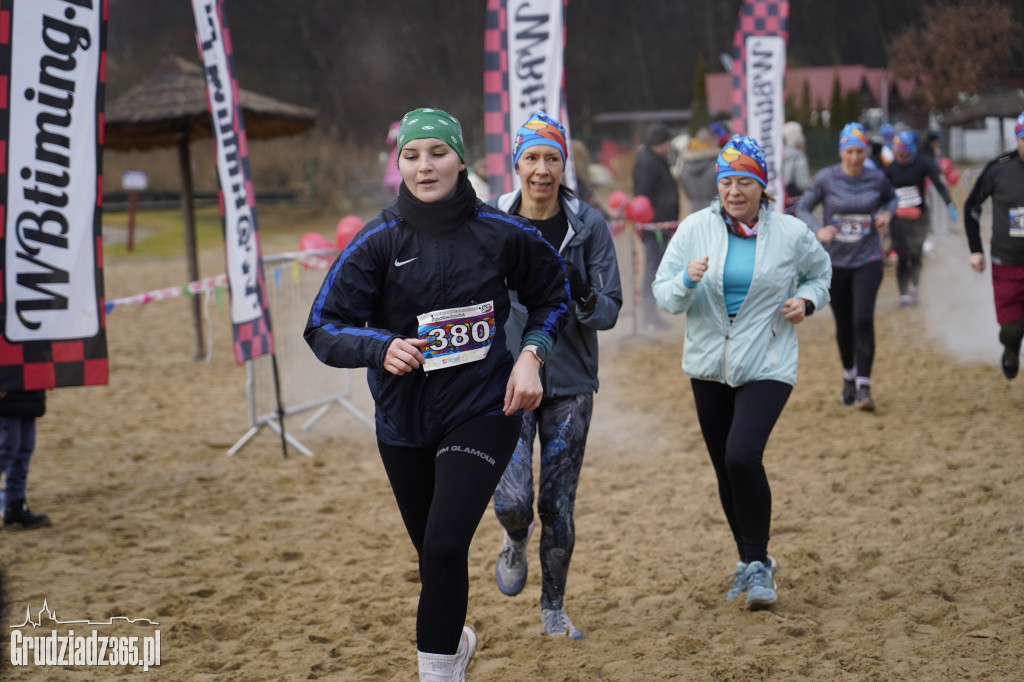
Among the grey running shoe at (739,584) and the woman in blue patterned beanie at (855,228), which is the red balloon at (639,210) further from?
the grey running shoe at (739,584)

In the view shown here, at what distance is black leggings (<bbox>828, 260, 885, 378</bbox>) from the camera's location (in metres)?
7.55

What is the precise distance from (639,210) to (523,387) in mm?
8559

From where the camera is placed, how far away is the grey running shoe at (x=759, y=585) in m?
4.18

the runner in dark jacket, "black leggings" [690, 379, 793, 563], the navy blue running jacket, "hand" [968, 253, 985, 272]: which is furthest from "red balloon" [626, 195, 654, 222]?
the navy blue running jacket

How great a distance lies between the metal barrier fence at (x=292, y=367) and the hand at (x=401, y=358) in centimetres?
485

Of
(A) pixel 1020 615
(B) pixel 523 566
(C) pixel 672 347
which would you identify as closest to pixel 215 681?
(B) pixel 523 566

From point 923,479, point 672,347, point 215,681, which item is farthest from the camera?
point 672,347

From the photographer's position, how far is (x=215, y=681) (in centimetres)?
376

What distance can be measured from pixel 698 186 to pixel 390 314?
378 inches

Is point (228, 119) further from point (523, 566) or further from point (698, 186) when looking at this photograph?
point (698, 186)

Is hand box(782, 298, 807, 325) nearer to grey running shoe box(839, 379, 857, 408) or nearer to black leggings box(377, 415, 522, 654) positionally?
black leggings box(377, 415, 522, 654)

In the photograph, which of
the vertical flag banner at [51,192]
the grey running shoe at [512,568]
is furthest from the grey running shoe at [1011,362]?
the vertical flag banner at [51,192]

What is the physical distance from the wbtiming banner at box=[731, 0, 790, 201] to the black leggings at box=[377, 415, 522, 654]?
24.2 feet

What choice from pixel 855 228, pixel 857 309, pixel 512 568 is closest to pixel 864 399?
pixel 857 309
